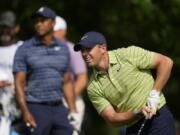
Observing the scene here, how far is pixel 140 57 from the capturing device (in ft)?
28.6

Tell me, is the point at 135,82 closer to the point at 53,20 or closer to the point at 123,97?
the point at 123,97

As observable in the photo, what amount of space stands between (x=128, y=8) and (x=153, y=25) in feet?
1.51

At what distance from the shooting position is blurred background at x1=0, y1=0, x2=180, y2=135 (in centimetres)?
1337

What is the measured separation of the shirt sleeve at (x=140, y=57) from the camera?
8.70m

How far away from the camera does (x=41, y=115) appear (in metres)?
10.5

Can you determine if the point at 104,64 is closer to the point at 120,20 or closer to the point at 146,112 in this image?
the point at 146,112

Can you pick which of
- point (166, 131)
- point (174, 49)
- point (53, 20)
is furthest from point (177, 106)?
point (166, 131)

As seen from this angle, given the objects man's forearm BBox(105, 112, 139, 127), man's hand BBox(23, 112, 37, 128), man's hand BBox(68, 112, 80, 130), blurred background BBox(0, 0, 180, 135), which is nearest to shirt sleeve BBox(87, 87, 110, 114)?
man's forearm BBox(105, 112, 139, 127)

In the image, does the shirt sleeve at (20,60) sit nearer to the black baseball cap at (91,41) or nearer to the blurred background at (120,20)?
the black baseball cap at (91,41)

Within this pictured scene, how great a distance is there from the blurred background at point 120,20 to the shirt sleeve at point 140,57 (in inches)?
163

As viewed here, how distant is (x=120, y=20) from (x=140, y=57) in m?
5.22

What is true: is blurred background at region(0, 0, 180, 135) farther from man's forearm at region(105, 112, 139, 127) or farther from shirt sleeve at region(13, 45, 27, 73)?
man's forearm at region(105, 112, 139, 127)

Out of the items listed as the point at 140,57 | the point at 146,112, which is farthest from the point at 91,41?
the point at 146,112

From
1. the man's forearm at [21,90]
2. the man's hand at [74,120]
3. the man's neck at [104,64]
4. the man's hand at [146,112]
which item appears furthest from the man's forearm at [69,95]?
the man's hand at [146,112]
